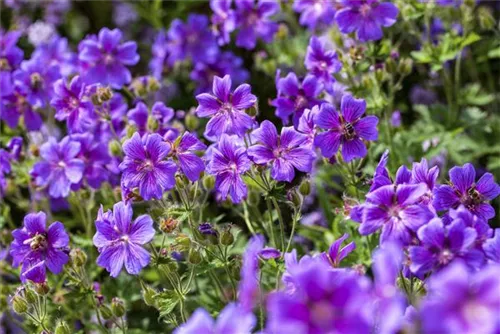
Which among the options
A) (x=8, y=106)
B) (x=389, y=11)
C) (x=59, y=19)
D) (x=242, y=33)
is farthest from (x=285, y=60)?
(x=59, y=19)

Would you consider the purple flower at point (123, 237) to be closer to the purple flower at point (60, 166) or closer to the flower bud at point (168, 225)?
the flower bud at point (168, 225)

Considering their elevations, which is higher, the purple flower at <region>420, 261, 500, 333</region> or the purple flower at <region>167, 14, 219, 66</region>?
the purple flower at <region>420, 261, 500, 333</region>

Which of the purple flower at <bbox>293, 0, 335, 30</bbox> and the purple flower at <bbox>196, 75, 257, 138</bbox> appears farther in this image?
the purple flower at <bbox>293, 0, 335, 30</bbox>

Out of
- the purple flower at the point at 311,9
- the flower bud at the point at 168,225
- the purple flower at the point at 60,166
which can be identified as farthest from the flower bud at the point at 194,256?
the purple flower at the point at 311,9

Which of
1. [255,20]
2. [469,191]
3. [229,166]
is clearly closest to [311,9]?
[255,20]

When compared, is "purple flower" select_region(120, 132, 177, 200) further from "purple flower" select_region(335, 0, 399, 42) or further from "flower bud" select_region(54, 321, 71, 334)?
"purple flower" select_region(335, 0, 399, 42)

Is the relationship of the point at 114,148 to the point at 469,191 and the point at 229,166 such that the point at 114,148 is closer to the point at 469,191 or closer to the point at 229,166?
the point at 229,166

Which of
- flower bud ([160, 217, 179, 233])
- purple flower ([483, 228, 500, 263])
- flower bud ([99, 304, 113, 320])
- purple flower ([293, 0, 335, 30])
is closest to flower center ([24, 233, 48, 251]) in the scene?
flower bud ([99, 304, 113, 320])
